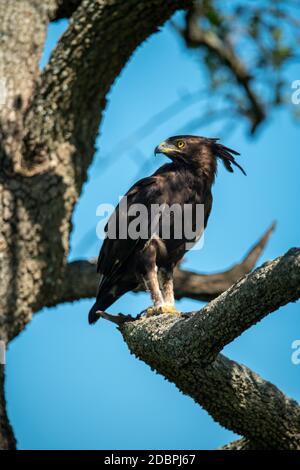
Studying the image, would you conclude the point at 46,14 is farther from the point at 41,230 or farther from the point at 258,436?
the point at 258,436

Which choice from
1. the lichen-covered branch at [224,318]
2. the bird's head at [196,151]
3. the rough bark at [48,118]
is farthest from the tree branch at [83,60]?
the lichen-covered branch at [224,318]

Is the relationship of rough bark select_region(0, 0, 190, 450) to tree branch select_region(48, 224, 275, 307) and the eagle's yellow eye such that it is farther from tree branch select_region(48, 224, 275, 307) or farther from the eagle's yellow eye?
the eagle's yellow eye

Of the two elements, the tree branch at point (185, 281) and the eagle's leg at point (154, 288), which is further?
the tree branch at point (185, 281)

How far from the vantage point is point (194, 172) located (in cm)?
685

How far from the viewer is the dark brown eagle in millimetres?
6633

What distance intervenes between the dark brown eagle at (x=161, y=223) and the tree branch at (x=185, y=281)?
0.93 metres

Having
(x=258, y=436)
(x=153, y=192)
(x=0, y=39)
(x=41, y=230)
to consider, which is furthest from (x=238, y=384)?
(x=0, y=39)

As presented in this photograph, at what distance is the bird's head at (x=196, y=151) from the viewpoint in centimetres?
691

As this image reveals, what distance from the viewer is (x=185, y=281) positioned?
8227 millimetres

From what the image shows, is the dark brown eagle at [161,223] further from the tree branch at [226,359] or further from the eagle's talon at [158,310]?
the tree branch at [226,359]

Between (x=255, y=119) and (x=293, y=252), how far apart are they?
5.95 meters

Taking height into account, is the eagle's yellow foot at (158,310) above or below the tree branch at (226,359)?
Answer: above

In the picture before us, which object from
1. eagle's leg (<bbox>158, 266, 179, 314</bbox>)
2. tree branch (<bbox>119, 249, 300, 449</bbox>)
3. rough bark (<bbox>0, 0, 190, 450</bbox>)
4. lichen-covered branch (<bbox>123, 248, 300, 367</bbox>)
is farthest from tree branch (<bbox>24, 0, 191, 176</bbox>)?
lichen-covered branch (<bbox>123, 248, 300, 367</bbox>)

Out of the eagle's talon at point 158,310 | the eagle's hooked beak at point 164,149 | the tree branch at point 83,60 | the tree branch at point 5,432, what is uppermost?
the tree branch at point 83,60
